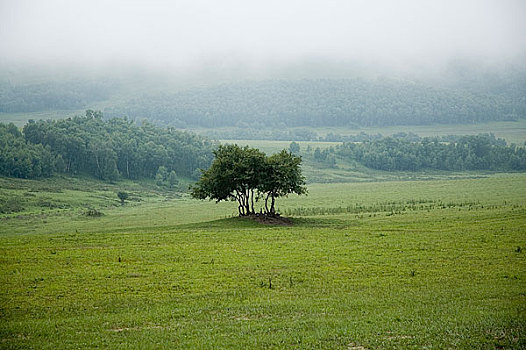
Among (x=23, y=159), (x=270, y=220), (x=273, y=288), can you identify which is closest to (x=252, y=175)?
(x=270, y=220)

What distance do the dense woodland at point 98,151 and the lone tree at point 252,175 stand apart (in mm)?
86758

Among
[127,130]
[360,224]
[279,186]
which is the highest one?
[127,130]

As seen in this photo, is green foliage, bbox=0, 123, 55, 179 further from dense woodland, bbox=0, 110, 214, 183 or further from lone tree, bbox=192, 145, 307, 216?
lone tree, bbox=192, 145, 307, 216

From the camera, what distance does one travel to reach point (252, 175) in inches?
2392

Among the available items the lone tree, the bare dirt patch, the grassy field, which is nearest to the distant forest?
the lone tree

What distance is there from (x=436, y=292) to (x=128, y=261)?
19.8m

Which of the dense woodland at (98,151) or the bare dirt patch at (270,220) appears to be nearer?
the bare dirt patch at (270,220)

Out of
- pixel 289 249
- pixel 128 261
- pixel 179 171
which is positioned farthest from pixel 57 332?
pixel 179 171

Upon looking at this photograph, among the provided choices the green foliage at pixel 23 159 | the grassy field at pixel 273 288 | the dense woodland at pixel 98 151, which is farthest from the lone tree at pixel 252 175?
the dense woodland at pixel 98 151

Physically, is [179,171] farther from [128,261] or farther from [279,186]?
[128,261]

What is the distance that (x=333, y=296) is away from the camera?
23.5m

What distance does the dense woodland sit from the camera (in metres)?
134

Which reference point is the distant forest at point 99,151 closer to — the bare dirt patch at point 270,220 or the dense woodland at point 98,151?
the dense woodland at point 98,151

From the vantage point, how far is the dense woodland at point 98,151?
440 ft
